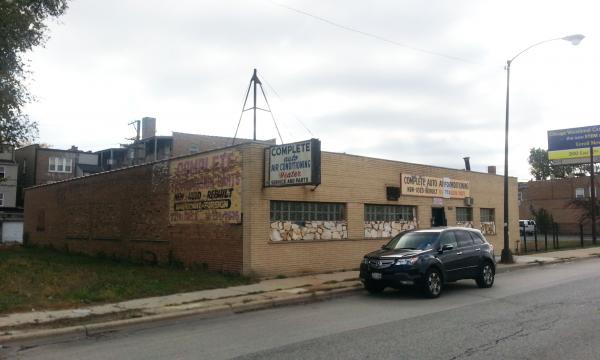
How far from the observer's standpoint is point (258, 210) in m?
15.8

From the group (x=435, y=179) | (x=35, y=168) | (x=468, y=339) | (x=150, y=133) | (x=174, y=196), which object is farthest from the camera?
(x=150, y=133)

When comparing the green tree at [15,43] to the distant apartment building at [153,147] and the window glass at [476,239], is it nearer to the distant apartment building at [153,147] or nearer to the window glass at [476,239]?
the window glass at [476,239]

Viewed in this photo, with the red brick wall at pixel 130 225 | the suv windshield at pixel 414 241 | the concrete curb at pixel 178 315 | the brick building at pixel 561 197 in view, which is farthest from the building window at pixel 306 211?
the brick building at pixel 561 197

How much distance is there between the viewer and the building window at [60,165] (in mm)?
57594

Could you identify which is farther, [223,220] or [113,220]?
[113,220]

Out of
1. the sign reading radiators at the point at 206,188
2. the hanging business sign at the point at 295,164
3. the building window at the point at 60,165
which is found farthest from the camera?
the building window at the point at 60,165

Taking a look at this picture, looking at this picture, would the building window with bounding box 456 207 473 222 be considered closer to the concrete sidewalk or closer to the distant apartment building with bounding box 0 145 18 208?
the concrete sidewalk

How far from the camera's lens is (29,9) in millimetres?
17438

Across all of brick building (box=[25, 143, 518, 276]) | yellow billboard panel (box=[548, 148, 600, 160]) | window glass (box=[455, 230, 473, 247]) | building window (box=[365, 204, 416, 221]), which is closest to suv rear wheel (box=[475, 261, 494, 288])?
window glass (box=[455, 230, 473, 247])

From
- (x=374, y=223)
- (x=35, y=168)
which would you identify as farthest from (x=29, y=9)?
(x=35, y=168)

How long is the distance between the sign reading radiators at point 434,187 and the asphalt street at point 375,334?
9320 mm

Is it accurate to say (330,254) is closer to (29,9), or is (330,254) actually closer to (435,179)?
(435,179)

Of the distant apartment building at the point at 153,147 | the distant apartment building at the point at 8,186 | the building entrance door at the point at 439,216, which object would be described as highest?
the distant apartment building at the point at 153,147

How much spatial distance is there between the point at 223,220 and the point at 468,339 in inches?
392
